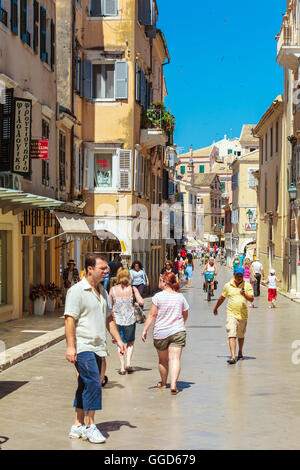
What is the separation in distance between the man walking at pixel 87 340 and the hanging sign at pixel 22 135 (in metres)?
11.7

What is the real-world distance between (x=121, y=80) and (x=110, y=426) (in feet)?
78.6

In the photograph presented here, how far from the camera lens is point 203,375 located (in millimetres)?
12172

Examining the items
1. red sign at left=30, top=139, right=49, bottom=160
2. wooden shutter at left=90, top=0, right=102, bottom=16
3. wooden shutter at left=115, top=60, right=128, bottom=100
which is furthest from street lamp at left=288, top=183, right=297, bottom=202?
red sign at left=30, top=139, right=49, bottom=160

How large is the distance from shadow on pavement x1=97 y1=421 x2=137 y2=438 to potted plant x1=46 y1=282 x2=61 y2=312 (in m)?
14.1

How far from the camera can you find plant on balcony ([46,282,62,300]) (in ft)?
74.6

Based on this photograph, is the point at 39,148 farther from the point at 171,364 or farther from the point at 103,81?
the point at 103,81

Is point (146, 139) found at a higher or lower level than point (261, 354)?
higher

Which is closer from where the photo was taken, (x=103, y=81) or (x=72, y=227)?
(x=72, y=227)

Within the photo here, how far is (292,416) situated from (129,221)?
23.0 meters

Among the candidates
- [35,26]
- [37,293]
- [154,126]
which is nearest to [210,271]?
[154,126]

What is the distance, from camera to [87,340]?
304 inches

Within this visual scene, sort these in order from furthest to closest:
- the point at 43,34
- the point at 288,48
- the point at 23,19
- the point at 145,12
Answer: the point at 288,48 → the point at 145,12 → the point at 43,34 → the point at 23,19
